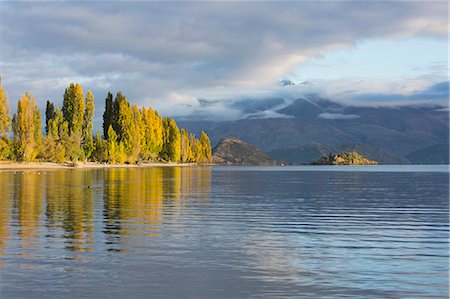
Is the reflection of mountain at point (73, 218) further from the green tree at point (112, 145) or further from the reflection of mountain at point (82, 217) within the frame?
the green tree at point (112, 145)

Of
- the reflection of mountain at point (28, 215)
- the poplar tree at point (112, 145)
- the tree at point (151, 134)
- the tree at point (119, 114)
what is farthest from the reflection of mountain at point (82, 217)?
the tree at point (151, 134)

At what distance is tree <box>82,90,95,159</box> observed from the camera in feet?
486

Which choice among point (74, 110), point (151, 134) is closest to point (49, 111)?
point (74, 110)

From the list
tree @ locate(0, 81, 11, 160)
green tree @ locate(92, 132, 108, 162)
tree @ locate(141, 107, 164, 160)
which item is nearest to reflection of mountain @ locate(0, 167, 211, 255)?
tree @ locate(0, 81, 11, 160)

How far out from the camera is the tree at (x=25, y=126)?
122 m

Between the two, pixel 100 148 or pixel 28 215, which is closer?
pixel 28 215

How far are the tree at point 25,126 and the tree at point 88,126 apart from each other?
78.3ft

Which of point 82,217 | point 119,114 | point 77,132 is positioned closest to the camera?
point 82,217

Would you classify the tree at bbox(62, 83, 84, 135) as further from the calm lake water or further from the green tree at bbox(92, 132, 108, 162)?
the calm lake water

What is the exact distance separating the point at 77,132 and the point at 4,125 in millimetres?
28107

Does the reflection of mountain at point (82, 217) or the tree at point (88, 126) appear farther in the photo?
the tree at point (88, 126)

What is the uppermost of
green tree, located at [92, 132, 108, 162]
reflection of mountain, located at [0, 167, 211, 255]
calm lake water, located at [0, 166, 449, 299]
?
green tree, located at [92, 132, 108, 162]

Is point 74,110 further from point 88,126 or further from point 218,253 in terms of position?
point 218,253

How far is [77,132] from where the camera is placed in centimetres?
14250
